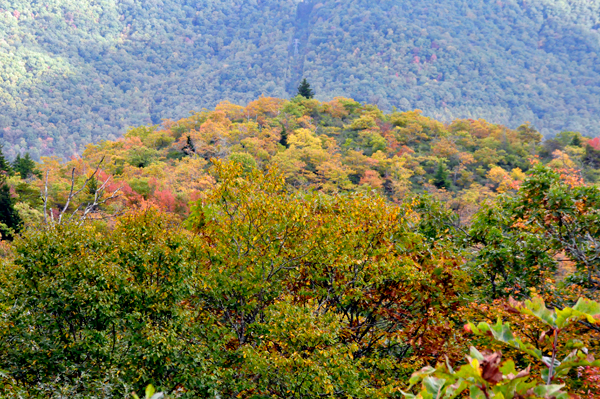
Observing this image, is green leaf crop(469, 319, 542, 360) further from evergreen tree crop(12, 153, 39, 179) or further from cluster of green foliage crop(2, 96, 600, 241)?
evergreen tree crop(12, 153, 39, 179)

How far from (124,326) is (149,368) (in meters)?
0.88

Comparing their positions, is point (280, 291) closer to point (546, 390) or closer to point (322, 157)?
point (546, 390)

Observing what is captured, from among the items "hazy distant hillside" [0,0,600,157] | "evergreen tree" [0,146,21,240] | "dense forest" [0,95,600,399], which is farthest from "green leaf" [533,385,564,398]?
"hazy distant hillside" [0,0,600,157]

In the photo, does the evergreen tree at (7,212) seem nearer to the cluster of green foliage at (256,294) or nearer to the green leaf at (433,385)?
the cluster of green foliage at (256,294)

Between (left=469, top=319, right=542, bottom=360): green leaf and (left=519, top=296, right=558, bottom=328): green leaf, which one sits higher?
(left=519, top=296, right=558, bottom=328): green leaf

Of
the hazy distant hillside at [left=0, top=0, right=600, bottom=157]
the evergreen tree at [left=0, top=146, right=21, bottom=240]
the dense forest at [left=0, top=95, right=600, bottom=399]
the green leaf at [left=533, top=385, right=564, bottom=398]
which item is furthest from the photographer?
the hazy distant hillside at [left=0, top=0, right=600, bottom=157]

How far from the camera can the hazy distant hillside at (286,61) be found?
4016 inches

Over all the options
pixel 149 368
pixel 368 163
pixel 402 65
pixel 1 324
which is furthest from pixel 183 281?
pixel 402 65

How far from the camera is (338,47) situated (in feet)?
473

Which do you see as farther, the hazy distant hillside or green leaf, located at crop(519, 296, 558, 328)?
the hazy distant hillside

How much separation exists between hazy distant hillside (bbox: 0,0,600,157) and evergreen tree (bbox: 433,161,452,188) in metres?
73.3

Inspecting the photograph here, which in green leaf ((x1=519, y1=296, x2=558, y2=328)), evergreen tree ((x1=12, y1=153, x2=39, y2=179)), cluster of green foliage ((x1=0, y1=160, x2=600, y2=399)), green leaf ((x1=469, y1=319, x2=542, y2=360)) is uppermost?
green leaf ((x1=519, y1=296, x2=558, y2=328))

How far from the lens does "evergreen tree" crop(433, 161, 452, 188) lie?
37594 mm

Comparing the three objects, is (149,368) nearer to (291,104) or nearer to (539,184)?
(539,184)
